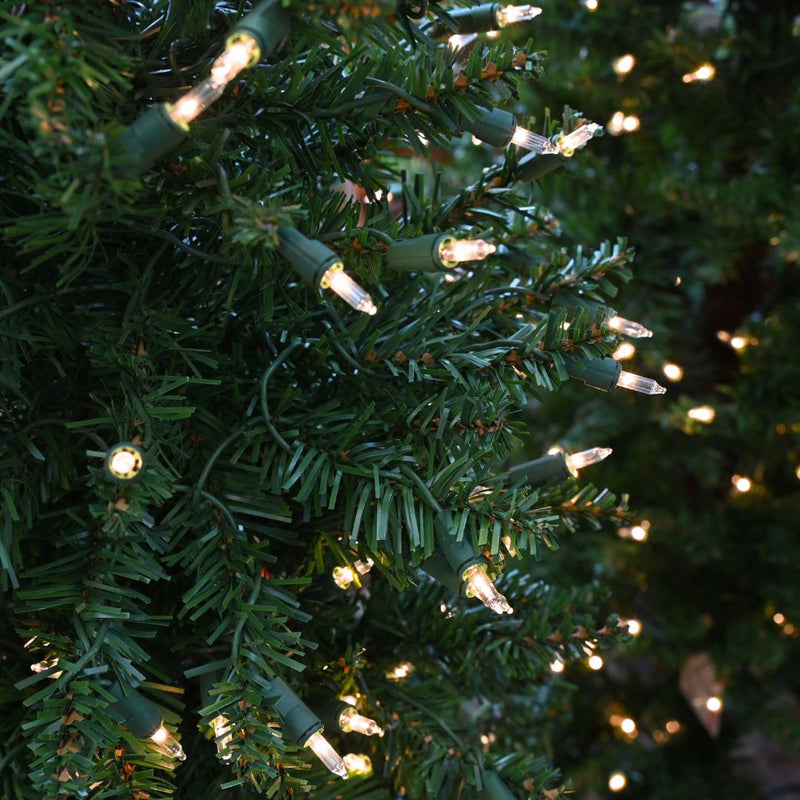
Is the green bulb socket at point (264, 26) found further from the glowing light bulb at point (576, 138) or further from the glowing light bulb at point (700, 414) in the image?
the glowing light bulb at point (700, 414)

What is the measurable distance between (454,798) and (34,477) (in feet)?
0.79

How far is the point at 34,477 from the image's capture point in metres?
0.32

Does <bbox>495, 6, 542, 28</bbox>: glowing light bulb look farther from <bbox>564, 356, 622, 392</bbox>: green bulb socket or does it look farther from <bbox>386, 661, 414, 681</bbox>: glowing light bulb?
<bbox>386, 661, 414, 681</bbox>: glowing light bulb

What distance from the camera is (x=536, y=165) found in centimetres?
38

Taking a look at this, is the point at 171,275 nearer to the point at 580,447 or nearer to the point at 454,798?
the point at 454,798

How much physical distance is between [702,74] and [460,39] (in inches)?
21.7

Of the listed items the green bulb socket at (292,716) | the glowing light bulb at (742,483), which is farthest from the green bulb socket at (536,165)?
the glowing light bulb at (742,483)

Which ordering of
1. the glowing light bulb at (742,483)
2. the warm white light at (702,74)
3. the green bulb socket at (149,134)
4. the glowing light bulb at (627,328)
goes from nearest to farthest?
the green bulb socket at (149,134) → the glowing light bulb at (627,328) → the warm white light at (702,74) → the glowing light bulb at (742,483)

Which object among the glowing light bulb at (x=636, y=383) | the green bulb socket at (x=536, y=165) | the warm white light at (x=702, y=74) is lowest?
the warm white light at (x=702, y=74)

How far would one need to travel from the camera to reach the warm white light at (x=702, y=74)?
0.81 meters

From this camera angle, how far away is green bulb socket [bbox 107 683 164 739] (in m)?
0.30

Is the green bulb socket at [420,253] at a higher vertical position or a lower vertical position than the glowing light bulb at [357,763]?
higher

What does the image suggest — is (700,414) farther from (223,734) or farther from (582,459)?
(223,734)

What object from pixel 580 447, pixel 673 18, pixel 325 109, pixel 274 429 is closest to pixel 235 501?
pixel 274 429
